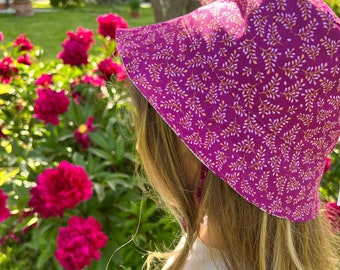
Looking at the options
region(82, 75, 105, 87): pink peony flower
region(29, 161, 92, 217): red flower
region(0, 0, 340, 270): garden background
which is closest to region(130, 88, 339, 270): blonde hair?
region(0, 0, 340, 270): garden background

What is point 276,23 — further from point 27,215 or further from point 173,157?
point 27,215

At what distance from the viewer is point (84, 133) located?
2.84 metres

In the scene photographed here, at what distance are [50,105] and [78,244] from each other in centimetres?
97

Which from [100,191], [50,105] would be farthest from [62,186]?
[50,105]

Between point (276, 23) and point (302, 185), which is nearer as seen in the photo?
point (276, 23)

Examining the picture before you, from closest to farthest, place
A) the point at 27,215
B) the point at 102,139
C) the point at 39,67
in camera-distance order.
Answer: the point at 27,215 < the point at 102,139 < the point at 39,67

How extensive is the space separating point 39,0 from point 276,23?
21.0 meters

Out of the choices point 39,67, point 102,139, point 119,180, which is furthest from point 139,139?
point 39,67

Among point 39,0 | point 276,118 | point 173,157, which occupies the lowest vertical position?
point 39,0

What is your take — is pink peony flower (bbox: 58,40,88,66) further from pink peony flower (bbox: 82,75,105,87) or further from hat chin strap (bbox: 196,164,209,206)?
hat chin strap (bbox: 196,164,209,206)

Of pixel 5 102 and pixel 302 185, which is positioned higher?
pixel 302 185

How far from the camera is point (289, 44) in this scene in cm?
123

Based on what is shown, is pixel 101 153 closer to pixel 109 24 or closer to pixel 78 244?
pixel 78 244

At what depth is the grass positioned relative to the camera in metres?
10.6
